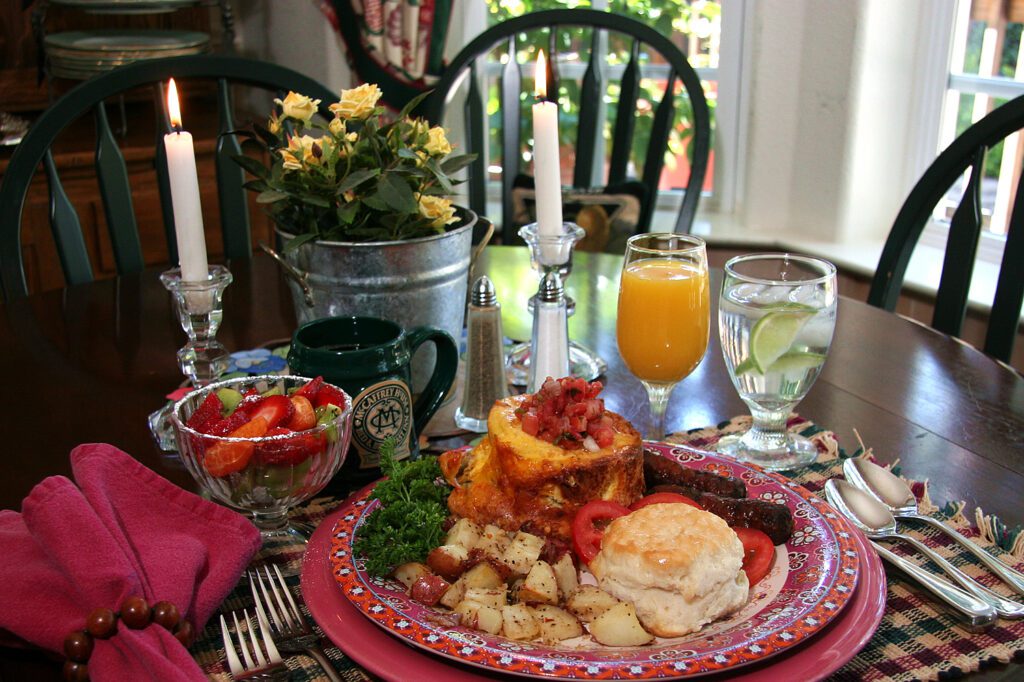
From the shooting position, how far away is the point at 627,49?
312 cm

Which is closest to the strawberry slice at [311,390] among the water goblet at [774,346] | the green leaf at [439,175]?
the green leaf at [439,175]

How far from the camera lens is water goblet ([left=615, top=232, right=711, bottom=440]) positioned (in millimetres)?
1089

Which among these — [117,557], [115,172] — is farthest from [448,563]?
Result: [115,172]

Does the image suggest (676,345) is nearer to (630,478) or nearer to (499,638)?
(630,478)

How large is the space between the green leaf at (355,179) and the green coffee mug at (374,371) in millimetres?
136

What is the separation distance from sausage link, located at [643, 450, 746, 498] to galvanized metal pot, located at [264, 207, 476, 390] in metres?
0.30

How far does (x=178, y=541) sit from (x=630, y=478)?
376mm

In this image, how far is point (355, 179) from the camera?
1.06 metres

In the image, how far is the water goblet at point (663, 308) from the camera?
1089 millimetres

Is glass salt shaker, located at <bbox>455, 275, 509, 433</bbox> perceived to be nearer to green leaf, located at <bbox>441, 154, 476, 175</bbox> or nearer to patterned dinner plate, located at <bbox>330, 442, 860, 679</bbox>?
green leaf, located at <bbox>441, 154, 476, 175</bbox>

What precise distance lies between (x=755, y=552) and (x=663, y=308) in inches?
13.2

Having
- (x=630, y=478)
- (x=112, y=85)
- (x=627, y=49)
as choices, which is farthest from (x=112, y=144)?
(x=627, y=49)

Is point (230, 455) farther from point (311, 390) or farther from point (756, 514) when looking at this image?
point (756, 514)

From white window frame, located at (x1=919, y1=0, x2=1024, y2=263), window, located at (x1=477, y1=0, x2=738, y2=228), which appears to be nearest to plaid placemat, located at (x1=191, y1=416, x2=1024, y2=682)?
white window frame, located at (x1=919, y1=0, x2=1024, y2=263)
